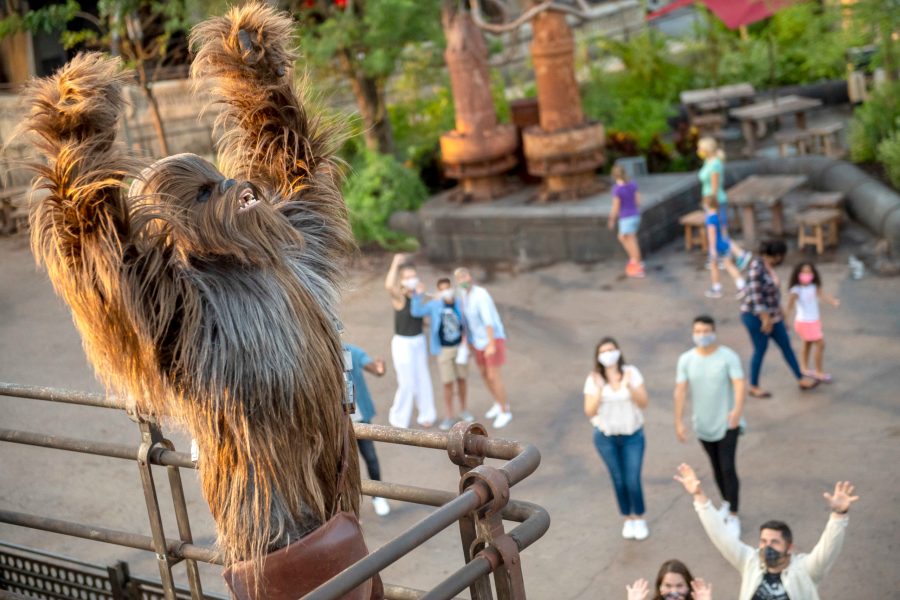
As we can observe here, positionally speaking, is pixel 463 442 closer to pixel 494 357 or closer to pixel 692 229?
pixel 494 357

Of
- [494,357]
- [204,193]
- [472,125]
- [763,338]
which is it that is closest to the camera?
[204,193]

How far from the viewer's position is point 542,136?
15.4 m

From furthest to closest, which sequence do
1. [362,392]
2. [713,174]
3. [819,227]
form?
[819,227]
[713,174]
[362,392]

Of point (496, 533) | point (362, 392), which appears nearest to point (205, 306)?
point (496, 533)

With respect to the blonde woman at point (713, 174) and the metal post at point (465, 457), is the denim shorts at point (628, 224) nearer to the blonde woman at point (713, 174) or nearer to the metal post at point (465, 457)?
the blonde woman at point (713, 174)

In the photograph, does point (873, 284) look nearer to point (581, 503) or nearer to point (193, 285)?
point (581, 503)

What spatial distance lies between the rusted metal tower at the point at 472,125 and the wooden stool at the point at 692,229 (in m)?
2.78

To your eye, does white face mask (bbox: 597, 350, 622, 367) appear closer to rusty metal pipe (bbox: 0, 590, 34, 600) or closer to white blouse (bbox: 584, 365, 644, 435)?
white blouse (bbox: 584, 365, 644, 435)

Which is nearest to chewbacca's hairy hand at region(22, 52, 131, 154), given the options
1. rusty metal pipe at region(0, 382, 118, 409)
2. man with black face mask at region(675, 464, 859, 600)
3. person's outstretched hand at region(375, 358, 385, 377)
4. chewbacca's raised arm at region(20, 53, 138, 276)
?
chewbacca's raised arm at region(20, 53, 138, 276)

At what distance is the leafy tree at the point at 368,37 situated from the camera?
639 inches

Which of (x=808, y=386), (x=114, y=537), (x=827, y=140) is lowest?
(x=808, y=386)

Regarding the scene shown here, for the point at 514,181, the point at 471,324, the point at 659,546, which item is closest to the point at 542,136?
the point at 514,181

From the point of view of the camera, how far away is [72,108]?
8.99ft

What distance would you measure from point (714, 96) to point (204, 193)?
62.1 feet
